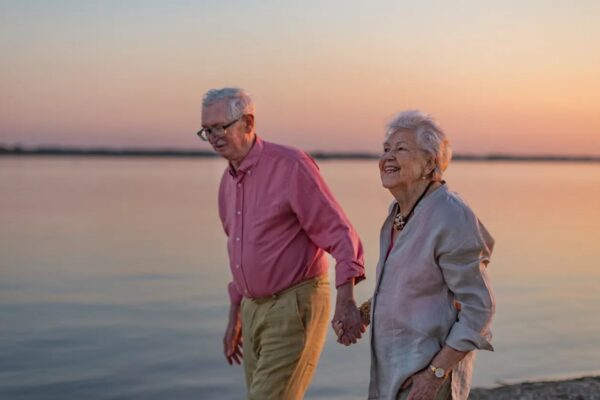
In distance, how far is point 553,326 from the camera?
41.7 feet

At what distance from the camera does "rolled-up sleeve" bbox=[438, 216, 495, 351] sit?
303 centimetres

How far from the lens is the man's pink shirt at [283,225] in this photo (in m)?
4.14

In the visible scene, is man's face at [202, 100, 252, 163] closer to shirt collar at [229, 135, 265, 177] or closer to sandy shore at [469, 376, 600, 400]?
shirt collar at [229, 135, 265, 177]

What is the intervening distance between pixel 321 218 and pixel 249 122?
1.77 ft

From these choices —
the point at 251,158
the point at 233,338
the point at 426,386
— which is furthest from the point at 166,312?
the point at 426,386

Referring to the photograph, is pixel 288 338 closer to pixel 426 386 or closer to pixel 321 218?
pixel 321 218

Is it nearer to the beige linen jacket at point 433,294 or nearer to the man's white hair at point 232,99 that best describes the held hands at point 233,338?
the man's white hair at point 232,99

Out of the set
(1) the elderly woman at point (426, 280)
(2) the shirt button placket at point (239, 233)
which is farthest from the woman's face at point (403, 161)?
(2) the shirt button placket at point (239, 233)

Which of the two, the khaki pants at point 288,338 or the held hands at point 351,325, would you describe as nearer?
the held hands at point 351,325

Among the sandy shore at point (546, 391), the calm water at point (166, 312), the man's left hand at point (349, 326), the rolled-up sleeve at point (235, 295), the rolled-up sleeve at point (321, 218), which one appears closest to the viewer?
the man's left hand at point (349, 326)

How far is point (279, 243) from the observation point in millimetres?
4191

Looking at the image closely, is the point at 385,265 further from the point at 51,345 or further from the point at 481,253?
the point at 51,345

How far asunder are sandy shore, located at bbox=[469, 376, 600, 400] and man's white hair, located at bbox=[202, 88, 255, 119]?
4.29 m

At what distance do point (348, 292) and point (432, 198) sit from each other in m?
0.88
